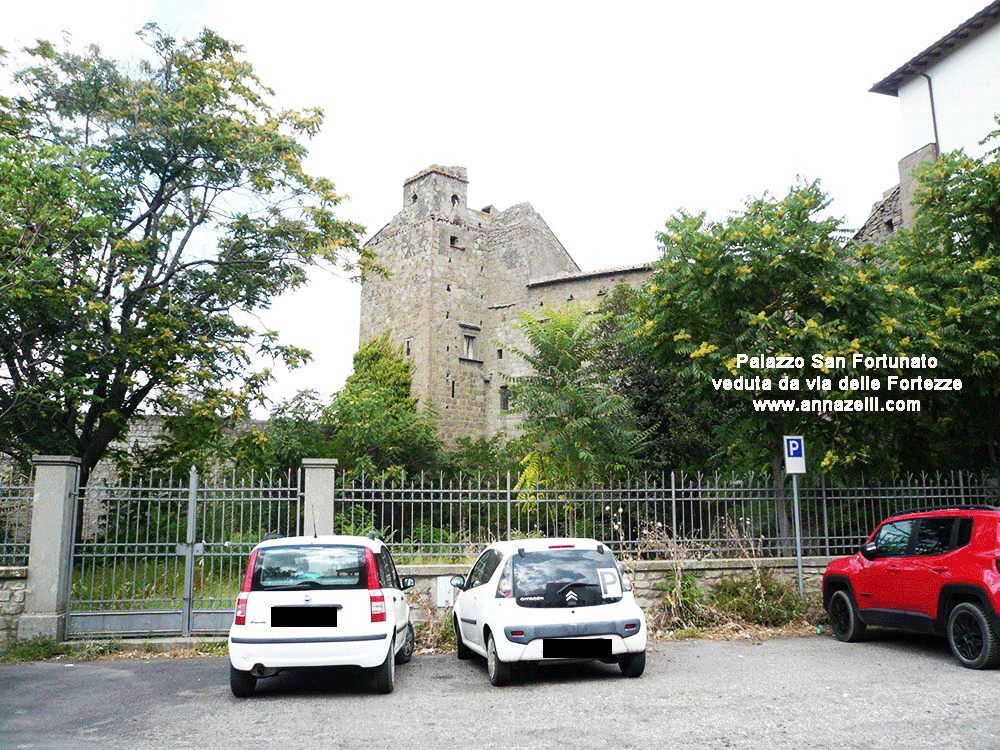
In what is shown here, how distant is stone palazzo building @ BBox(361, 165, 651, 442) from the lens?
130ft

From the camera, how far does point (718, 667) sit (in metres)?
8.70

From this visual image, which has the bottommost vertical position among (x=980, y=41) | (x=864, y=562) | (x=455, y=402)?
(x=864, y=562)

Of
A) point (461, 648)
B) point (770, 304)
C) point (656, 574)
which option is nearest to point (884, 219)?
point (770, 304)

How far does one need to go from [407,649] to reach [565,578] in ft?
8.56

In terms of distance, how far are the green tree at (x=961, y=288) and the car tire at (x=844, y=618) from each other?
4.53m

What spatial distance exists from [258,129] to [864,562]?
52.2 feet

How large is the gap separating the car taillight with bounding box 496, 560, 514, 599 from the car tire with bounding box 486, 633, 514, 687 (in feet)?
1.47

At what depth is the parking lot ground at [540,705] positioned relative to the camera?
5.94m

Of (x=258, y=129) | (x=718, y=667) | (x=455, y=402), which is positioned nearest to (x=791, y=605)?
(x=718, y=667)

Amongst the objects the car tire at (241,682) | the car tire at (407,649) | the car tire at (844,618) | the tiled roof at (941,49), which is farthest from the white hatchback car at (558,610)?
the tiled roof at (941,49)

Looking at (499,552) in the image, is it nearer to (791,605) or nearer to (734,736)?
(734,736)

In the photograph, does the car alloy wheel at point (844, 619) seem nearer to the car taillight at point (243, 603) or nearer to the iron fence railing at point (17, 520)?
the car taillight at point (243, 603)

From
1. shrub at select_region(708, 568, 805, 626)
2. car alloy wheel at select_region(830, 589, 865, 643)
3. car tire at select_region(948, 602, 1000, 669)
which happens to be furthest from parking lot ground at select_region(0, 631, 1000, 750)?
shrub at select_region(708, 568, 805, 626)

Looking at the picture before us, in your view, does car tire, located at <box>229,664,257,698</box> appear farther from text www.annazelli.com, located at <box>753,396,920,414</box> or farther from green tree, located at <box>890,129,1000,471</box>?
green tree, located at <box>890,129,1000,471</box>
